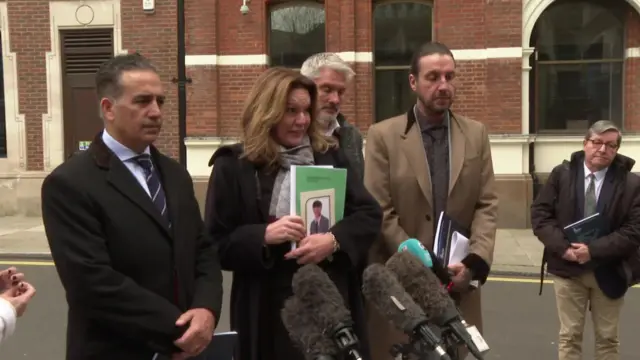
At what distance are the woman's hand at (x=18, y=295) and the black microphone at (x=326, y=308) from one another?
3.42ft

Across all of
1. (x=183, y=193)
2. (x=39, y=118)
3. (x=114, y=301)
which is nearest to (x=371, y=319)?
(x=183, y=193)

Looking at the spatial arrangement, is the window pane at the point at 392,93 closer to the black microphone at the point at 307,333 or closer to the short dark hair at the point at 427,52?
the short dark hair at the point at 427,52

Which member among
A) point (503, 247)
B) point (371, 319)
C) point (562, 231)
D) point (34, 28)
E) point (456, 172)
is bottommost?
point (503, 247)

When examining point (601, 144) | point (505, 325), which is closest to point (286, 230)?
point (601, 144)

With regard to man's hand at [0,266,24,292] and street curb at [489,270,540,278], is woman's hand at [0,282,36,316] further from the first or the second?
street curb at [489,270,540,278]

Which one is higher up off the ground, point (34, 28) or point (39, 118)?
point (34, 28)

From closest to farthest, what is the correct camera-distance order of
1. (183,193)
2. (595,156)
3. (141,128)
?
1. (141,128)
2. (183,193)
3. (595,156)

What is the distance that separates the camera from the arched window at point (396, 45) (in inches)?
494

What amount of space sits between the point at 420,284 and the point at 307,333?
43cm

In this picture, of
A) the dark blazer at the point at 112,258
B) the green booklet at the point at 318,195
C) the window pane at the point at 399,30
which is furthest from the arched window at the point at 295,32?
the dark blazer at the point at 112,258

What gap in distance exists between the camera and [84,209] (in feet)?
7.58

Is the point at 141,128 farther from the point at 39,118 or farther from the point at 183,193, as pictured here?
the point at 39,118

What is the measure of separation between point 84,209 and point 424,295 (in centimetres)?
124

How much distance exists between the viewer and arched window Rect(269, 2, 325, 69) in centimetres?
1287
